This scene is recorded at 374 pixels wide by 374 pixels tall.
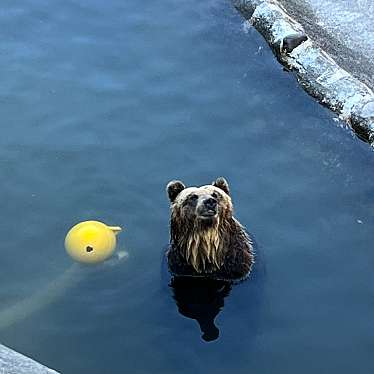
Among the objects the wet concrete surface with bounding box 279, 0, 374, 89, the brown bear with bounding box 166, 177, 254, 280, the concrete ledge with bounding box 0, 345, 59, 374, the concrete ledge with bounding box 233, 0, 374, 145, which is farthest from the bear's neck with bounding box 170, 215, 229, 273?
the wet concrete surface with bounding box 279, 0, 374, 89

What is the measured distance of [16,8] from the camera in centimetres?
1176

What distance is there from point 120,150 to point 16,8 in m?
3.81

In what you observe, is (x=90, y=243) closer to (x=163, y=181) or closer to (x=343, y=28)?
(x=163, y=181)

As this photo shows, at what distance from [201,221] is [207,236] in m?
0.18

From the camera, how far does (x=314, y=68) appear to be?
10023mm

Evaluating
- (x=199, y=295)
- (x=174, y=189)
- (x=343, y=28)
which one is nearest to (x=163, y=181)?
(x=174, y=189)

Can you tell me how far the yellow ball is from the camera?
24.6 ft

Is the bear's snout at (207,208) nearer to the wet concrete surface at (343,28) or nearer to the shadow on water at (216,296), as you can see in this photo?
the shadow on water at (216,296)

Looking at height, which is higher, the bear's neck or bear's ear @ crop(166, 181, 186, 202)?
bear's ear @ crop(166, 181, 186, 202)

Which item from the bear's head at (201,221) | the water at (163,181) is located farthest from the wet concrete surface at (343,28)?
the bear's head at (201,221)

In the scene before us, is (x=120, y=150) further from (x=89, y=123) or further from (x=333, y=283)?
(x=333, y=283)

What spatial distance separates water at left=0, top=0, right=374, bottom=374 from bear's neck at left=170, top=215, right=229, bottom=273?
0.39 metres

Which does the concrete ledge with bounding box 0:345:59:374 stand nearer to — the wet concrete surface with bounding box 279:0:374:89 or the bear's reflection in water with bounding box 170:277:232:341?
the bear's reflection in water with bounding box 170:277:232:341

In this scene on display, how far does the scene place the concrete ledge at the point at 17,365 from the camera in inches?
222
